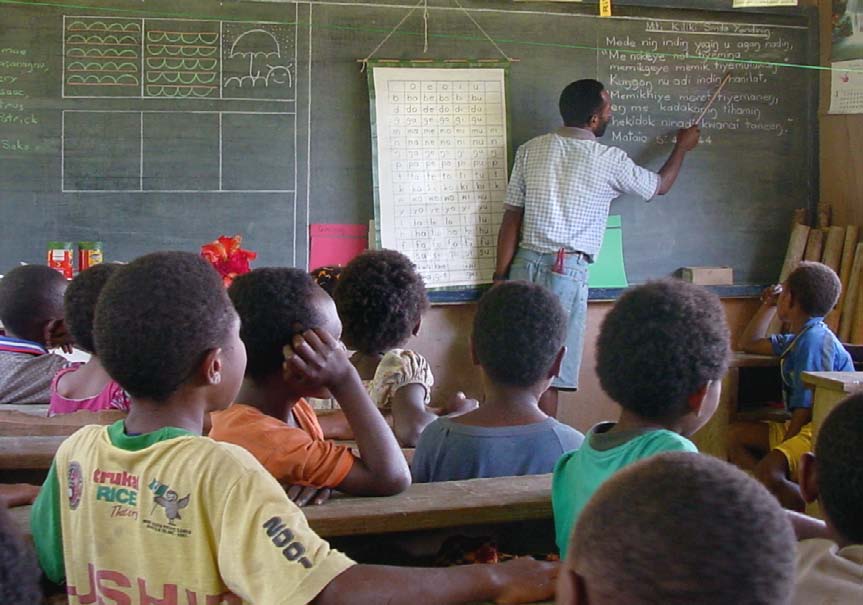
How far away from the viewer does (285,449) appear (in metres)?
1.51

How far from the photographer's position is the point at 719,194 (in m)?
5.20

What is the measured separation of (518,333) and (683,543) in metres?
1.38

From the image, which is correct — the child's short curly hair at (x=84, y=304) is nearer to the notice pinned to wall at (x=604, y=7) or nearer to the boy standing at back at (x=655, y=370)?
the boy standing at back at (x=655, y=370)

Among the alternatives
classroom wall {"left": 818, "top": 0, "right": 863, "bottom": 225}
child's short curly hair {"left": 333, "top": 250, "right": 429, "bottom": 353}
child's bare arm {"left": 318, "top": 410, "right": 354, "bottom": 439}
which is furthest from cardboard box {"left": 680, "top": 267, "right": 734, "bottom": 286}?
child's bare arm {"left": 318, "top": 410, "right": 354, "bottom": 439}

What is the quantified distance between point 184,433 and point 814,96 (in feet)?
16.0

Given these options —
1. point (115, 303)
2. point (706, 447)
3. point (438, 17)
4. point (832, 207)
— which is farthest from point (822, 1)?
point (115, 303)

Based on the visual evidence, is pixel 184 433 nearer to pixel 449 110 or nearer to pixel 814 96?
pixel 449 110

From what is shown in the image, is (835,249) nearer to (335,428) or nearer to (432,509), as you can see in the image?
(335,428)

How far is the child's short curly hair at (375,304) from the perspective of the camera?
2.76 meters

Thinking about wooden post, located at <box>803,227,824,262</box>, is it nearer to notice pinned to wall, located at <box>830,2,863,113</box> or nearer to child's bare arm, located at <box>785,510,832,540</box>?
notice pinned to wall, located at <box>830,2,863,113</box>

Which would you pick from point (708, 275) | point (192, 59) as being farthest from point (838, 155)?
point (192, 59)

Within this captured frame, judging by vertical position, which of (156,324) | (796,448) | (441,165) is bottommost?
(796,448)

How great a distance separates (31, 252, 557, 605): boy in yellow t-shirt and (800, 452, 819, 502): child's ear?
1.33 feet

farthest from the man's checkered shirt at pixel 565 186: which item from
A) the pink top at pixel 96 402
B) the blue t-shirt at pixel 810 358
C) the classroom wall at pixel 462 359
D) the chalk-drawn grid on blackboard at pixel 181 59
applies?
the pink top at pixel 96 402
